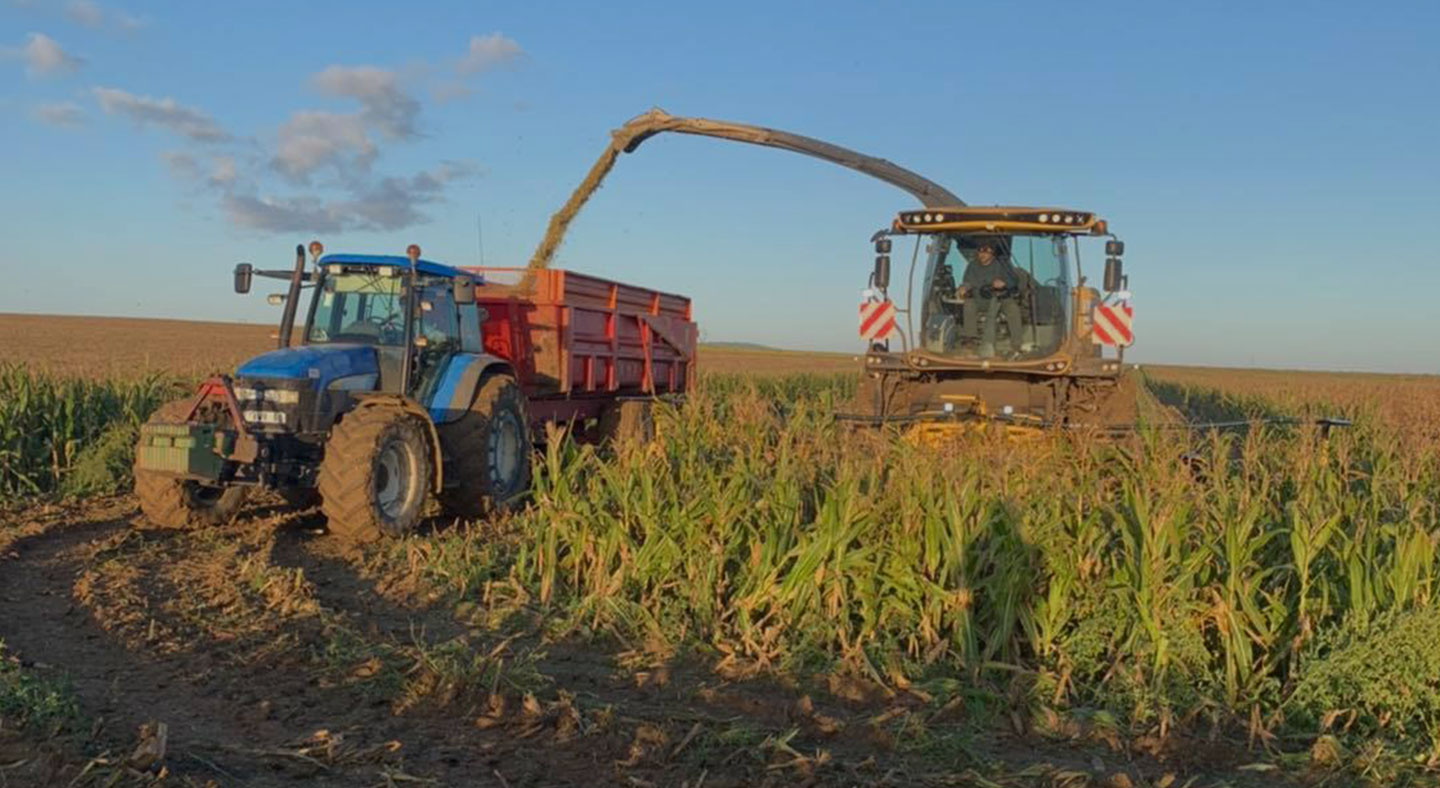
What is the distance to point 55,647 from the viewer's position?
4.98 m

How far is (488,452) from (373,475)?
1296mm

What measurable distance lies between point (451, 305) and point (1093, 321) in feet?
18.6

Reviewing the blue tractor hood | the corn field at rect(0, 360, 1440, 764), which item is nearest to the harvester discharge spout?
the blue tractor hood

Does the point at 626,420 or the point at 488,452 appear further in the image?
the point at 626,420

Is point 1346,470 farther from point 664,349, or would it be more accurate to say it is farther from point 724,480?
point 664,349

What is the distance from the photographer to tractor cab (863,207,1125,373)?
9742mm

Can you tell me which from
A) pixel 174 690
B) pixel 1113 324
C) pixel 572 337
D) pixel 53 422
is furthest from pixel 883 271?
pixel 53 422

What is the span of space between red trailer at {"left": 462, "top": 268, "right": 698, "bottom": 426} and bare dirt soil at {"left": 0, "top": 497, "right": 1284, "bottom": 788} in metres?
4.38

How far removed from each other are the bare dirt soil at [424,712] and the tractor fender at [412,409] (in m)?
1.92

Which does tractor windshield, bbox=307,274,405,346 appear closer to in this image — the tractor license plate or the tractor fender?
the tractor fender

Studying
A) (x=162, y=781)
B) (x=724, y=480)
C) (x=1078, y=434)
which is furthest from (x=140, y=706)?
(x=1078, y=434)

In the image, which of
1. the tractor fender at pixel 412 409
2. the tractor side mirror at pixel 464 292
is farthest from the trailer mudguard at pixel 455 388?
the tractor side mirror at pixel 464 292

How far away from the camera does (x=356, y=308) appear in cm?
870

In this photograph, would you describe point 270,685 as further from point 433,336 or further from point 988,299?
point 988,299
